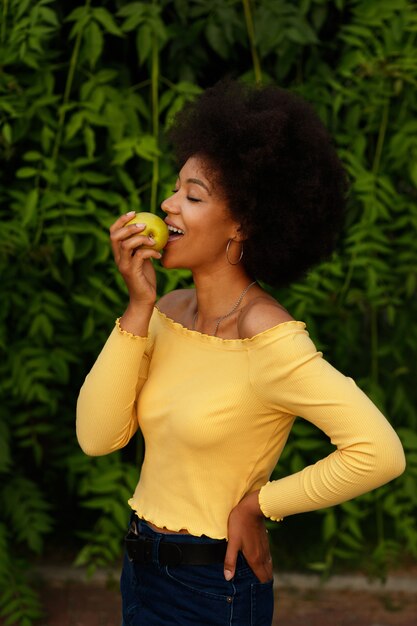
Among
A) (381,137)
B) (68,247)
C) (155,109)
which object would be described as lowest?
(68,247)

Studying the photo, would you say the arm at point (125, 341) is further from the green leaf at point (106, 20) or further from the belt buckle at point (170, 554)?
the green leaf at point (106, 20)

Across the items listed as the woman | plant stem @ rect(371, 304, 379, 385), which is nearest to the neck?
the woman

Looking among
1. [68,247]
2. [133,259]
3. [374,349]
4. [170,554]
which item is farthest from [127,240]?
[374,349]

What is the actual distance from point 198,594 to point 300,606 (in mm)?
2072

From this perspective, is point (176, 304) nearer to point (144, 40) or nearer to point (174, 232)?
point (174, 232)

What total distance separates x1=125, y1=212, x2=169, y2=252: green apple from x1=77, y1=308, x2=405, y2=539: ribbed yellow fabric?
18 centimetres

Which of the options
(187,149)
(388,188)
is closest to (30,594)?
(388,188)

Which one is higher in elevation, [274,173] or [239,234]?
[274,173]

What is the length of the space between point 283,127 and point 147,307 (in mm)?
427

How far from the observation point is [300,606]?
410cm

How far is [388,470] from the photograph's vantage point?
6.60 feet

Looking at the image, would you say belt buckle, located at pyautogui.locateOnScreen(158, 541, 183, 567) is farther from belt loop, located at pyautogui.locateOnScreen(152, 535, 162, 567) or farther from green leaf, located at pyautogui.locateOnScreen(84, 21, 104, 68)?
green leaf, located at pyautogui.locateOnScreen(84, 21, 104, 68)

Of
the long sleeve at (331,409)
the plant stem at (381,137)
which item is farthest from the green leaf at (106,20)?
the long sleeve at (331,409)

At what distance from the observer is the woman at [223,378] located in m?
2.06
